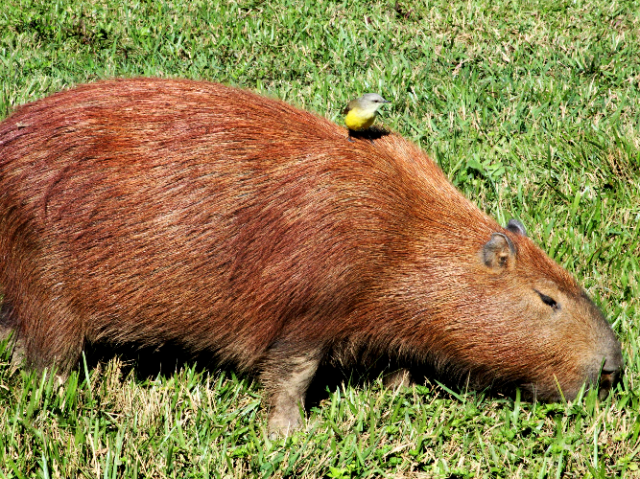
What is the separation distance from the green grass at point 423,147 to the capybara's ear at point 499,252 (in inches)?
24.7

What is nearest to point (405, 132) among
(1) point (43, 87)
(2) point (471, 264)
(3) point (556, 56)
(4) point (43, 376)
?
(3) point (556, 56)

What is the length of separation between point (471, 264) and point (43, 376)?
1.77 m

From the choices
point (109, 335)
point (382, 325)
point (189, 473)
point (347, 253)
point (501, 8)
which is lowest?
point (189, 473)

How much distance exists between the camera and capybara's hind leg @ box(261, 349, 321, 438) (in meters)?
3.17

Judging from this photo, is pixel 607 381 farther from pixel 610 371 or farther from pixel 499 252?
pixel 499 252

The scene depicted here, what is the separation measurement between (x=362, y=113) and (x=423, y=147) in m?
1.60

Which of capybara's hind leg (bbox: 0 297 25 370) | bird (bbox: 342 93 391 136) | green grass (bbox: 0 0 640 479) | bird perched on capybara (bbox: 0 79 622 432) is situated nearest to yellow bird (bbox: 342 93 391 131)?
bird (bbox: 342 93 391 136)

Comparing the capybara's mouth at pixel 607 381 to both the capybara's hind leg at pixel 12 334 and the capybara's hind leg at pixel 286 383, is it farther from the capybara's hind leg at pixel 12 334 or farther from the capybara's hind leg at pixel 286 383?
the capybara's hind leg at pixel 12 334

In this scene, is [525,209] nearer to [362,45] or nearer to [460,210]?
[460,210]

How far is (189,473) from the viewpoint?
2941 mm

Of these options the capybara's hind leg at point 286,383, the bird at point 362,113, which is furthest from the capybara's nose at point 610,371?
the bird at point 362,113

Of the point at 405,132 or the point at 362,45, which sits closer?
the point at 405,132

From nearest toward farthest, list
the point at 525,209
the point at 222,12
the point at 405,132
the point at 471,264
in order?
the point at 471,264 → the point at 525,209 → the point at 405,132 → the point at 222,12

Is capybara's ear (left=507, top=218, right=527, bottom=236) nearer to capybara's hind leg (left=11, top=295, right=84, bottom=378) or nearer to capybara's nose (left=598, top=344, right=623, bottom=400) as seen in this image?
capybara's nose (left=598, top=344, right=623, bottom=400)
